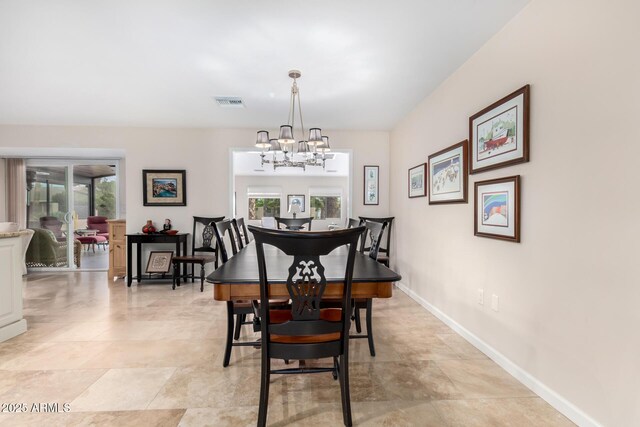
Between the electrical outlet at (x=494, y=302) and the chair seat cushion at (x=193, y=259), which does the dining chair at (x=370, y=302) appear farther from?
the chair seat cushion at (x=193, y=259)

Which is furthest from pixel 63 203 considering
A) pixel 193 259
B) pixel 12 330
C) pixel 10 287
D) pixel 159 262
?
pixel 12 330

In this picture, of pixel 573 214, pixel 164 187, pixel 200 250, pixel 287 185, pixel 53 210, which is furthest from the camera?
pixel 287 185

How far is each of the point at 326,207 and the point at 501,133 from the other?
671cm

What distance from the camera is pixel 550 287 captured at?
1.78 meters

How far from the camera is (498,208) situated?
2240 millimetres

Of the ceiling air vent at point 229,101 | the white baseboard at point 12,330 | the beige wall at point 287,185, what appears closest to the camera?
the white baseboard at point 12,330

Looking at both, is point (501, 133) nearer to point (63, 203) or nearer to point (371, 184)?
point (371, 184)

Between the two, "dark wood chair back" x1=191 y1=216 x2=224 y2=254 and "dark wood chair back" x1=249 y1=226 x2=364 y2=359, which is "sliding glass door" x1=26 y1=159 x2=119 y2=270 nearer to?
"dark wood chair back" x1=191 y1=216 x2=224 y2=254

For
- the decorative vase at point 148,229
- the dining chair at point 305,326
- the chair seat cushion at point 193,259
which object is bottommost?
the chair seat cushion at point 193,259

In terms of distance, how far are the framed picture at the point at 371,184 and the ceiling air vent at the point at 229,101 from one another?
7.25 ft

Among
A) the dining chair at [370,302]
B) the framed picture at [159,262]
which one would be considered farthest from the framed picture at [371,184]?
the framed picture at [159,262]

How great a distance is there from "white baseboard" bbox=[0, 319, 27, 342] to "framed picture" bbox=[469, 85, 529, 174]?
416 cm

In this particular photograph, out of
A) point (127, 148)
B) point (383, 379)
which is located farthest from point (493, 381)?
point (127, 148)

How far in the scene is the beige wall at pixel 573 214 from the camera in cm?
137
